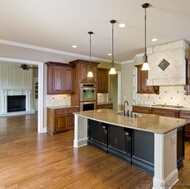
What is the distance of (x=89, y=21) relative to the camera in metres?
3.17

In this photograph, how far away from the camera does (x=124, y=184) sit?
2369 millimetres

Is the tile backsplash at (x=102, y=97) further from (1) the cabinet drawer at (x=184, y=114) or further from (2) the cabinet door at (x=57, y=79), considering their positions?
(1) the cabinet drawer at (x=184, y=114)

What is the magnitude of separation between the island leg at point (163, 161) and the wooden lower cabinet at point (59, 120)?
3.54 metres

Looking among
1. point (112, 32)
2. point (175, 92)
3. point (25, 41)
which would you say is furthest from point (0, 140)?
point (175, 92)

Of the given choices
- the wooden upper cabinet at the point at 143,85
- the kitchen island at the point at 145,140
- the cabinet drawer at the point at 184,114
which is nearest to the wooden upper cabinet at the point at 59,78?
the kitchen island at the point at 145,140

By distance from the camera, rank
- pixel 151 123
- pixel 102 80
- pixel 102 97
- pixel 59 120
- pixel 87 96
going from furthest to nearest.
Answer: pixel 102 97
pixel 102 80
pixel 87 96
pixel 59 120
pixel 151 123

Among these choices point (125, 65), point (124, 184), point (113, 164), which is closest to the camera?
point (124, 184)

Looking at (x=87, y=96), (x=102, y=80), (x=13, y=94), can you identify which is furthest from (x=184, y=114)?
(x=13, y=94)

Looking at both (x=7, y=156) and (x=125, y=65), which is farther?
(x=125, y=65)

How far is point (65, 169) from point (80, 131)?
3.96ft

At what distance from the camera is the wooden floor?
7.77 feet

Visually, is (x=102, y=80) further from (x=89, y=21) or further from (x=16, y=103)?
(x=16, y=103)

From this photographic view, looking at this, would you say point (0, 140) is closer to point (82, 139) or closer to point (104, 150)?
point (82, 139)

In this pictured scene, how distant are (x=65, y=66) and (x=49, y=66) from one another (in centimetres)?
58
